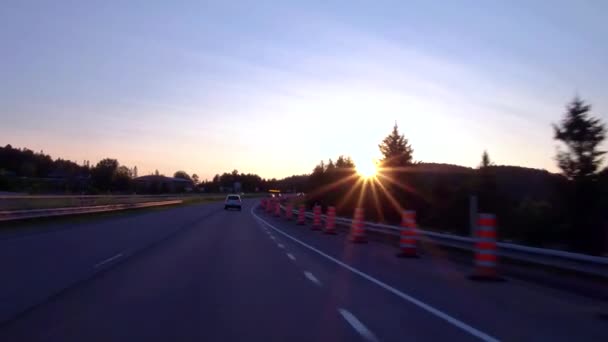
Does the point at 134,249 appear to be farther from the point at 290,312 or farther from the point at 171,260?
the point at 290,312

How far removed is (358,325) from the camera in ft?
33.7

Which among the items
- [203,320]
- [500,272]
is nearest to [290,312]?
[203,320]

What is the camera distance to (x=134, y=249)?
2370 centimetres

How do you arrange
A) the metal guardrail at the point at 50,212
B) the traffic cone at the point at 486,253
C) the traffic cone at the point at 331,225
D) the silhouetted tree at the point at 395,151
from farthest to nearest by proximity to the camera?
1. the silhouetted tree at the point at 395,151
2. the traffic cone at the point at 331,225
3. the metal guardrail at the point at 50,212
4. the traffic cone at the point at 486,253

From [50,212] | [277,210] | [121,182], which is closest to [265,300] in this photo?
[50,212]

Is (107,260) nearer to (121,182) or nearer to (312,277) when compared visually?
(312,277)

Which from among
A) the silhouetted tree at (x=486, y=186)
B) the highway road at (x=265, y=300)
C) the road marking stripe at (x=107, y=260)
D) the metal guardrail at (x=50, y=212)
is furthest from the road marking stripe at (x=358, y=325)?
the silhouetted tree at (x=486, y=186)

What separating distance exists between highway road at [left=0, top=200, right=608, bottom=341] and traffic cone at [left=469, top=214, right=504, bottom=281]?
39 cm

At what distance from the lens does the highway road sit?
31.9 ft

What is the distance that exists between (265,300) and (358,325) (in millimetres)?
2866

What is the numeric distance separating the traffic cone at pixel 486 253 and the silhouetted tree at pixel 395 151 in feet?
155

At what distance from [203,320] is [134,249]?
13818mm

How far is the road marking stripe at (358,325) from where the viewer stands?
940 cm

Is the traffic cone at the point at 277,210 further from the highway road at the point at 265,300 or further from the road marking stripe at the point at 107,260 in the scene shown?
the road marking stripe at the point at 107,260
